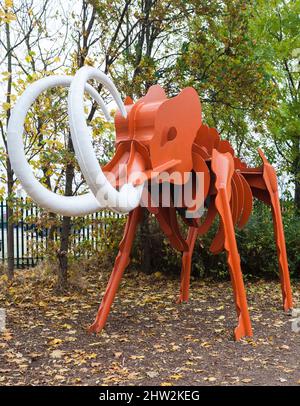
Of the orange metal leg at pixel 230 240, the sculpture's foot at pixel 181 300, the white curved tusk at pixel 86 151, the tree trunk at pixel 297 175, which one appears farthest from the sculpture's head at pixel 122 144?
the tree trunk at pixel 297 175

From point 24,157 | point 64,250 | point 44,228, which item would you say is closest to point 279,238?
point 64,250

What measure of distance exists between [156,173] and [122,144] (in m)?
0.53

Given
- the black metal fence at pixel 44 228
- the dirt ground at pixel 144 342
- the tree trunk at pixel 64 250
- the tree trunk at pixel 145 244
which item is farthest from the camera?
the tree trunk at pixel 145 244

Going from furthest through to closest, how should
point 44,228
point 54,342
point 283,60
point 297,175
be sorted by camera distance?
point 297,175, point 283,60, point 44,228, point 54,342

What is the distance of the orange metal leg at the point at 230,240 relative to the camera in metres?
5.31

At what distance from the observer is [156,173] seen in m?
4.94

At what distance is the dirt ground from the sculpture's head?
1363 mm

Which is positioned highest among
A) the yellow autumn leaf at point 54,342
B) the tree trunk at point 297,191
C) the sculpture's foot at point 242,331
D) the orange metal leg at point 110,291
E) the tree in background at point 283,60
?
the tree in background at point 283,60

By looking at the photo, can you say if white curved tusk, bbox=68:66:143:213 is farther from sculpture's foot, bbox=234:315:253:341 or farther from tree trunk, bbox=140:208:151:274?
tree trunk, bbox=140:208:151:274

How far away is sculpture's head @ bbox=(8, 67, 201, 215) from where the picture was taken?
12.3 ft

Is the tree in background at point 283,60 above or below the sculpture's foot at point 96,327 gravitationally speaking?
above

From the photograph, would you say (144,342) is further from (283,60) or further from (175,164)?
(283,60)

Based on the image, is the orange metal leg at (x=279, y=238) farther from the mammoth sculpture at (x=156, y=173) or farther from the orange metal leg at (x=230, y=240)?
the orange metal leg at (x=230, y=240)

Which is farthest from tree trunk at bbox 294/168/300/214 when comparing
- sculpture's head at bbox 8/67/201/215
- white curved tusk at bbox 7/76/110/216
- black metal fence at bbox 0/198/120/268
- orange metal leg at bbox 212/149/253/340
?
white curved tusk at bbox 7/76/110/216
